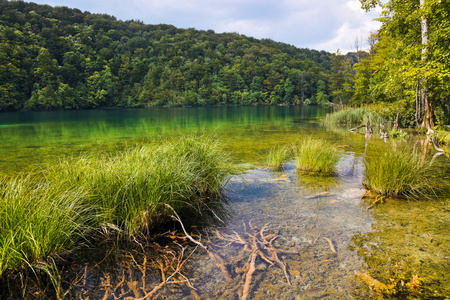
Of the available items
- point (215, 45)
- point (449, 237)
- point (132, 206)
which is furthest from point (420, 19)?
point (215, 45)

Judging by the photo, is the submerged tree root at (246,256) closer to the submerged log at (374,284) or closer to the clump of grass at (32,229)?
the submerged log at (374,284)

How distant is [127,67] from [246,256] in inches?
3299

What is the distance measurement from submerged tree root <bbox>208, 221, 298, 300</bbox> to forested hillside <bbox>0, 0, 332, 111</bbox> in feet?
178

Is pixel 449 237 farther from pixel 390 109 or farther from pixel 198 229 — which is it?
pixel 390 109

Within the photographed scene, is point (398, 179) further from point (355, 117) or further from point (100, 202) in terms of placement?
point (355, 117)

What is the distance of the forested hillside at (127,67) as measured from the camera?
51938 mm

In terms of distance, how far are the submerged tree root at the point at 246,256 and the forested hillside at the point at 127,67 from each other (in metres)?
54.2

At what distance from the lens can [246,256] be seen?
108 inches

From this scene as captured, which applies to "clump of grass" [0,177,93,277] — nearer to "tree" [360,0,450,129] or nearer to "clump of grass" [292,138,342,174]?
"clump of grass" [292,138,342,174]

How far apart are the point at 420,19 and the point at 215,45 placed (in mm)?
100983

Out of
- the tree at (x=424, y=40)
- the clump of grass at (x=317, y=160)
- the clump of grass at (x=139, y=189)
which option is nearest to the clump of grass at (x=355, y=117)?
the tree at (x=424, y=40)

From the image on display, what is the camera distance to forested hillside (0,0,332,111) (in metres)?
51.9

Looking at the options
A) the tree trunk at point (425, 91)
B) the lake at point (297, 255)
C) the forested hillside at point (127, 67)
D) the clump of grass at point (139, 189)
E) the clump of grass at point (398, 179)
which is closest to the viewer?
the lake at point (297, 255)

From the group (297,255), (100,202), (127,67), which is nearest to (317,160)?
(297,255)
